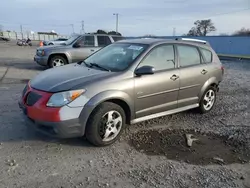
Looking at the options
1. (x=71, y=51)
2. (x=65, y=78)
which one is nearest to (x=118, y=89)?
(x=65, y=78)

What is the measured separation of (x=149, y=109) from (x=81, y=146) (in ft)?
4.49

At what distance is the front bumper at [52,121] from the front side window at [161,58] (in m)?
1.53

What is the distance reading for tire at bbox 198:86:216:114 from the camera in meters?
5.36

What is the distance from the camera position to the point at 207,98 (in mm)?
5504

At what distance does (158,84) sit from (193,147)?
124 cm

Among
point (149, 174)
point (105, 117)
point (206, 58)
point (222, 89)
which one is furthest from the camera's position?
point (222, 89)

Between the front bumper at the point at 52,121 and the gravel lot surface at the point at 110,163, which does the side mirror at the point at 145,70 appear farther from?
the front bumper at the point at 52,121

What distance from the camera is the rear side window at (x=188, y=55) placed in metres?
4.79

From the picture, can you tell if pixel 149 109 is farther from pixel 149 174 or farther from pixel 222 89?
pixel 222 89

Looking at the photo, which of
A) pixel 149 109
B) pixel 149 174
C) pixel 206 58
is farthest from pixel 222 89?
pixel 149 174

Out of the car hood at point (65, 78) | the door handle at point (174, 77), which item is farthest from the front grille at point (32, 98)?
the door handle at point (174, 77)

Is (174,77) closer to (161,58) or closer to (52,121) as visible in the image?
(161,58)

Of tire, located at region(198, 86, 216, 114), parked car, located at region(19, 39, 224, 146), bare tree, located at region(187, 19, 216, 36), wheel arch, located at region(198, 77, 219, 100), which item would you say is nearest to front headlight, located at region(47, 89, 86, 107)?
parked car, located at region(19, 39, 224, 146)

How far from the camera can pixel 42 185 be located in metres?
2.84
